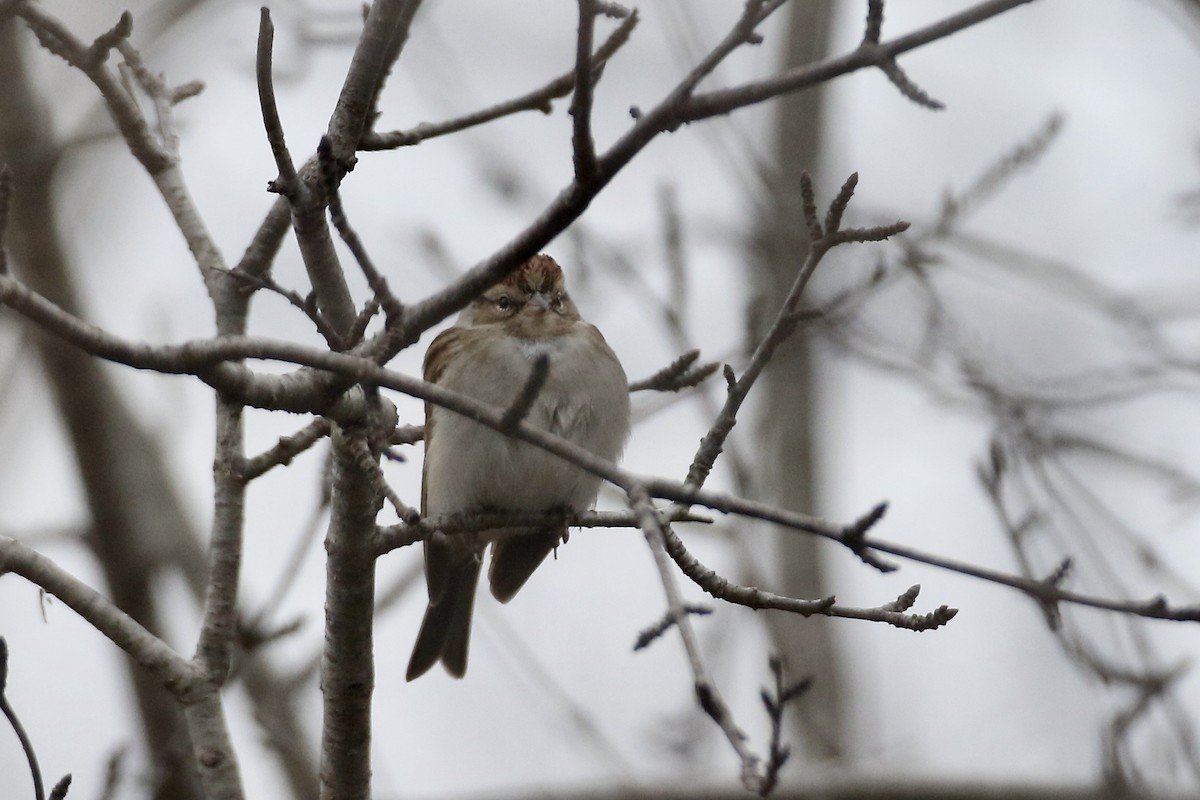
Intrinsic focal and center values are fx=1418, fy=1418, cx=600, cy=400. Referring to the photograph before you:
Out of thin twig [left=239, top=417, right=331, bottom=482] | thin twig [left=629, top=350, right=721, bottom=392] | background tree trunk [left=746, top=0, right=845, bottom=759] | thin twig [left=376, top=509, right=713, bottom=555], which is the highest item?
background tree trunk [left=746, top=0, right=845, bottom=759]

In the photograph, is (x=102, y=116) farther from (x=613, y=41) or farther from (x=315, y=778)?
(x=613, y=41)

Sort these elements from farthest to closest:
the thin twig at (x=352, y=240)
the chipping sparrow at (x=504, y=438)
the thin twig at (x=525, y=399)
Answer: the chipping sparrow at (x=504, y=438), the thin twig at (x=352, y=240), the thin twig at (x=525, y=399)

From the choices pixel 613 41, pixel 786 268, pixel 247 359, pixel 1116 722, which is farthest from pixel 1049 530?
pixel 786 268

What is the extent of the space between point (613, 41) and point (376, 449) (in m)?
1.19

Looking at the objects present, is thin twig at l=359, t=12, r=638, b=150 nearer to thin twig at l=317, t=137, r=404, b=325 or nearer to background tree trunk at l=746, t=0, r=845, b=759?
thin twig at l=317, t=137, r=404, b=325

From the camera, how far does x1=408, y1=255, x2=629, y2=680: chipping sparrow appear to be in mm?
5469

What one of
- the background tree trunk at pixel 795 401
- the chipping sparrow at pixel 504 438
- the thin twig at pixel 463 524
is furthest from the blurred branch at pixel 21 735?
the background tree trunk at pixel 795 401

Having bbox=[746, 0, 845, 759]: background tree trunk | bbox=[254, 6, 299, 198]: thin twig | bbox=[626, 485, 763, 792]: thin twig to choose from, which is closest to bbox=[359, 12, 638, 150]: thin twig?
bbox=[254, 6, 299, 198]: thin twig

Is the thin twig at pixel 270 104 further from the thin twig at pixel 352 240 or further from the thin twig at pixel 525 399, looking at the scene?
the thin twig at pixel 525 399

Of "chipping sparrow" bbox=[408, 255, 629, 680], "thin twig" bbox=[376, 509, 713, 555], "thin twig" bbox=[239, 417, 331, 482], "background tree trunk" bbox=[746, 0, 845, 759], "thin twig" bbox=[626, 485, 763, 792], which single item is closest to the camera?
"thin twig" bbox=[626, 485, 763, 792]

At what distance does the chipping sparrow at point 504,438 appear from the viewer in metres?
5.47

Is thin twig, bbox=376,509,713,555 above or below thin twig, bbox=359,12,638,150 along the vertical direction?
below

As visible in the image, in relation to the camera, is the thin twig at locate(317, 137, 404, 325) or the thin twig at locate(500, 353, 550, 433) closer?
the thin twig at locate(500, 353, 550, 433)

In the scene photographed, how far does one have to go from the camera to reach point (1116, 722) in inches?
178
